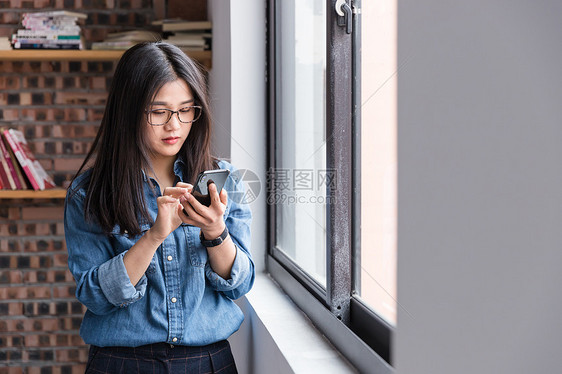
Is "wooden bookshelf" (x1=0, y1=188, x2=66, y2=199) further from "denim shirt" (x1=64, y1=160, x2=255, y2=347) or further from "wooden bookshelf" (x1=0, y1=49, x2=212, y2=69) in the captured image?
"denim shirt" (x1=64, y1=160, x2=255, y2=347)

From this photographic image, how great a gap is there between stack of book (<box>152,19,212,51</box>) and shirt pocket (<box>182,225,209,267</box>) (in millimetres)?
1193

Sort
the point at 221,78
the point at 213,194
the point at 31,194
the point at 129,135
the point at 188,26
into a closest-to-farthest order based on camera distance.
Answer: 1. the point at 213,194
2. the point at 129,135
3. the point at 221,78
4. the point at 188,26
5. the point at 31,194

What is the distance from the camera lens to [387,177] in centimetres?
105

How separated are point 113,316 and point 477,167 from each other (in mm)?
970

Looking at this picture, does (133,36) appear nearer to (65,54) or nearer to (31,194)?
(65,54)

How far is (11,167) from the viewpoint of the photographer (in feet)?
8.13

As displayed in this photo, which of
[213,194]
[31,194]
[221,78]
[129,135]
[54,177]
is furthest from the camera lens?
[54,177]

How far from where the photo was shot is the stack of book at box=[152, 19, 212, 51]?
7.60 ft

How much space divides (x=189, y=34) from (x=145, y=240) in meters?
1.37

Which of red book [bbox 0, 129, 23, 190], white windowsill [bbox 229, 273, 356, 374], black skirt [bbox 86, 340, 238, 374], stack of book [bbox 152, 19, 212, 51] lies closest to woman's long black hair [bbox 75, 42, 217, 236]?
black skirt [bbox 86, 340, 238, 374]

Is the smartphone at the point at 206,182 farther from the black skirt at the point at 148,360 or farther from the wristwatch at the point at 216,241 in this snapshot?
the black skirt at the point at 148,360

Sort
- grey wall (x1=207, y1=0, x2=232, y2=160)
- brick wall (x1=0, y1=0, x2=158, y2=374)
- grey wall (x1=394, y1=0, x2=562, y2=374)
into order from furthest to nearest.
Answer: brick wall (x1=0, y1=0, x2=158, y2=374)
grey wall (x1=207, y1=0, x2=232, y2=160)
grey wall (x1=394, y1=0, x2=562, y2=374)

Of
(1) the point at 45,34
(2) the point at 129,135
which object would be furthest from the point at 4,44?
(2) the point at 129,135

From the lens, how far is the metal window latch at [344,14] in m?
1.15
